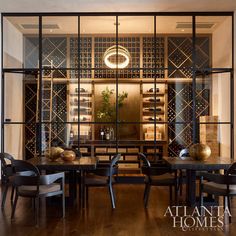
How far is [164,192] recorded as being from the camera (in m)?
5.97

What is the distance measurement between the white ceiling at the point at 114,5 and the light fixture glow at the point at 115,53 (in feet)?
2.58

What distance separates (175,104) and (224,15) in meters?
2.04

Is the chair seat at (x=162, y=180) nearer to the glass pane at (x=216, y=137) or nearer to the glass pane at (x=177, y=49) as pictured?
the glass pane at (x=216, y=137)

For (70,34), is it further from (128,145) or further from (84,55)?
(128,145)

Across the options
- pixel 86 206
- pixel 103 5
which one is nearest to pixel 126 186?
pixel 86 206

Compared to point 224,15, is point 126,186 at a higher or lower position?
lower

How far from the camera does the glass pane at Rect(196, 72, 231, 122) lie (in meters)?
6.91

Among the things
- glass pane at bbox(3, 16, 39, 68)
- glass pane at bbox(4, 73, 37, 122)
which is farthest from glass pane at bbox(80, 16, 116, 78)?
glass pane at bbox(4, 73, 37, 122)

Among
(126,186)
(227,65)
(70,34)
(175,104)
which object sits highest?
(70,34)

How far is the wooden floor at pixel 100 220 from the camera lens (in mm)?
3779

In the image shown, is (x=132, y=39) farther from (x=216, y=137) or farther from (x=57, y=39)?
(x=216, y=137)

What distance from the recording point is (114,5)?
20.5ft

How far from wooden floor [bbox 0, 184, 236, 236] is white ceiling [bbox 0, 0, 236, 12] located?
3.35m

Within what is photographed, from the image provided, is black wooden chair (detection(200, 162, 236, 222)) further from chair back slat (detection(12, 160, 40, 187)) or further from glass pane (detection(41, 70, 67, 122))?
glass pane (detection(41, 70, 67, 122))
